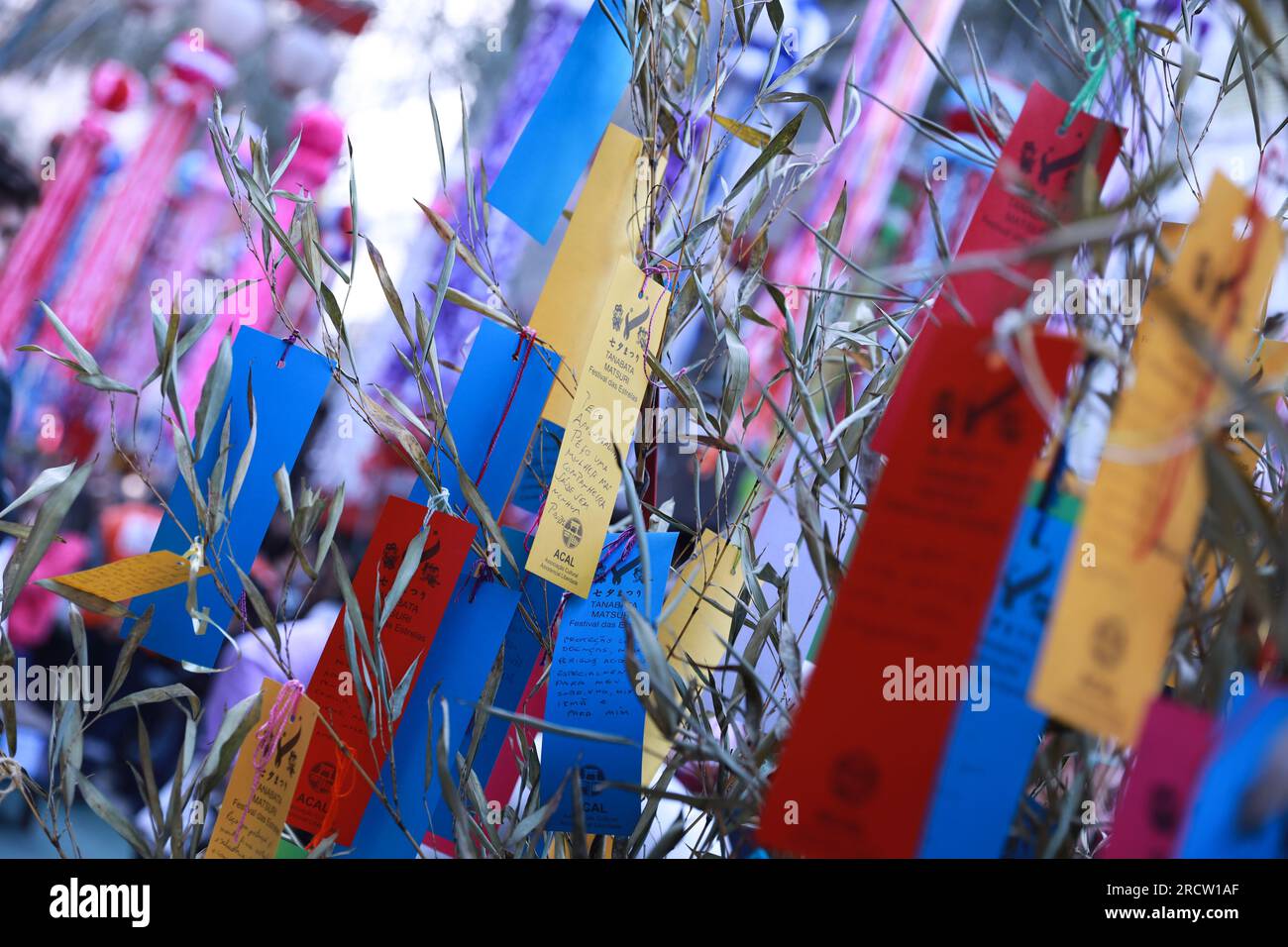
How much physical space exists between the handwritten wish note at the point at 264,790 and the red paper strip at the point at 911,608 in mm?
404

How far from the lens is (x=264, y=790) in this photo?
71 centimetres

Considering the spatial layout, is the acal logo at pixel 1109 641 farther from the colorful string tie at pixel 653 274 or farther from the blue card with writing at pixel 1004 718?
the colorful string tie at pixel 653 274

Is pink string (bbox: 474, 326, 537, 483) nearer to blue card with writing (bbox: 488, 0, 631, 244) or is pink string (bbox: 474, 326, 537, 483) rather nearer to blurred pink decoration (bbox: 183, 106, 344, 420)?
blue card with writing (bbox: 488, 0, 631, 244)

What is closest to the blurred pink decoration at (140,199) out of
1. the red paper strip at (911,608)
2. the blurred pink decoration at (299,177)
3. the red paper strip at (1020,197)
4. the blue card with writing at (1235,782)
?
the blurred pink decoration at (299,177)

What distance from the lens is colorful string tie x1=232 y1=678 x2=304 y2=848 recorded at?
704 mm

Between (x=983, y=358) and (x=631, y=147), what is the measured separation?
0.46 m

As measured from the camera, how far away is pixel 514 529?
77cm

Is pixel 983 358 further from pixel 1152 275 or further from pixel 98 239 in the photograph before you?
pixel 98 239

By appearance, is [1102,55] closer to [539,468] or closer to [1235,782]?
[1235,782]

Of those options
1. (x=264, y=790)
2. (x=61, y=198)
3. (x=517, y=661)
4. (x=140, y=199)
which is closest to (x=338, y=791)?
(x=264, y=790)

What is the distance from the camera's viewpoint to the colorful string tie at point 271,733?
70cm

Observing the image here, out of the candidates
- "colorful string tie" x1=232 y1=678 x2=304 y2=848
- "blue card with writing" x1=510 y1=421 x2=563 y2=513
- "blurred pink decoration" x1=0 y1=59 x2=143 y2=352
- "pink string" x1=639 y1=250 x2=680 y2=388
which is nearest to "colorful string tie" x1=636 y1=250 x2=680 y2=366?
"pink string" x1=639 y1=250 x2=680 y2=388

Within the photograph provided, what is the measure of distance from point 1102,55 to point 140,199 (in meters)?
3.17
